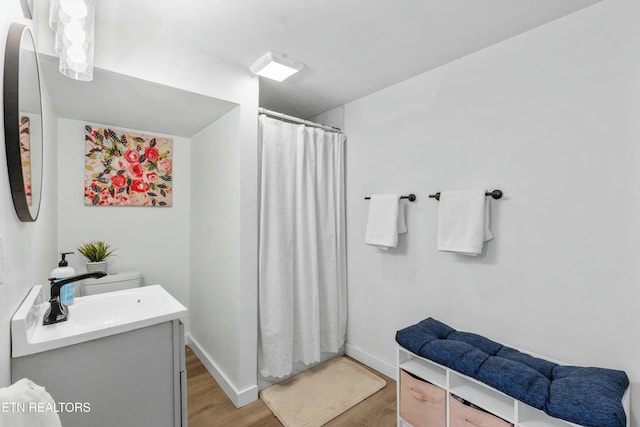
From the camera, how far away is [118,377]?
126 cm

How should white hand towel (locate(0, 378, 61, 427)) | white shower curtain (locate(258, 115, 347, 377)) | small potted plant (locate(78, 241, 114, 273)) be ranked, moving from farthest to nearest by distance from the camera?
small potted plant (locate(78, 241, 114, 273)) < white shower curtain (locate(258, 115, 347, 377)) < white hand towel (locate(0, 378, 61, 427))

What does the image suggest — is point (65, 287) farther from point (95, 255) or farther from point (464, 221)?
point (464, 221)

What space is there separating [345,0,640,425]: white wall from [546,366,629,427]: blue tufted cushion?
0.19 m

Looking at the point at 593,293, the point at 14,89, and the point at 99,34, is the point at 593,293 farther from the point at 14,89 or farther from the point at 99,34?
the point at 99,34

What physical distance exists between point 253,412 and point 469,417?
1358mm

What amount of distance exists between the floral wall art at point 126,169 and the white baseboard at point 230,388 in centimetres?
151

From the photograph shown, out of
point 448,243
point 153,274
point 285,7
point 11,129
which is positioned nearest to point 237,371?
point 153,274

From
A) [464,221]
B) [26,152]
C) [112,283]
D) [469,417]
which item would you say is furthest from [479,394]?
[112,283]

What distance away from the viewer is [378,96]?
2.46 metres

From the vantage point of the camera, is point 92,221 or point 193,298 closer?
point 92,221

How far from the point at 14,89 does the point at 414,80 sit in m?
2.20

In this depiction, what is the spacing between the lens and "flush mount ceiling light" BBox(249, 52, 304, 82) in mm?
1893

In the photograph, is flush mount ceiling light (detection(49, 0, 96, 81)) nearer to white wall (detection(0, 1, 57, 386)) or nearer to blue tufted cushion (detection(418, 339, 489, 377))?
white wall (detection(0, 1, 57, 386))

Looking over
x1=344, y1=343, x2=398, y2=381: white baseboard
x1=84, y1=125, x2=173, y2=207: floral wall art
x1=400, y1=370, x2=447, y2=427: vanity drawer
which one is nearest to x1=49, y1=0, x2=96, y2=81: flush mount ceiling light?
x1=84, y1=125, x2=173, y2=207: floral wall art
